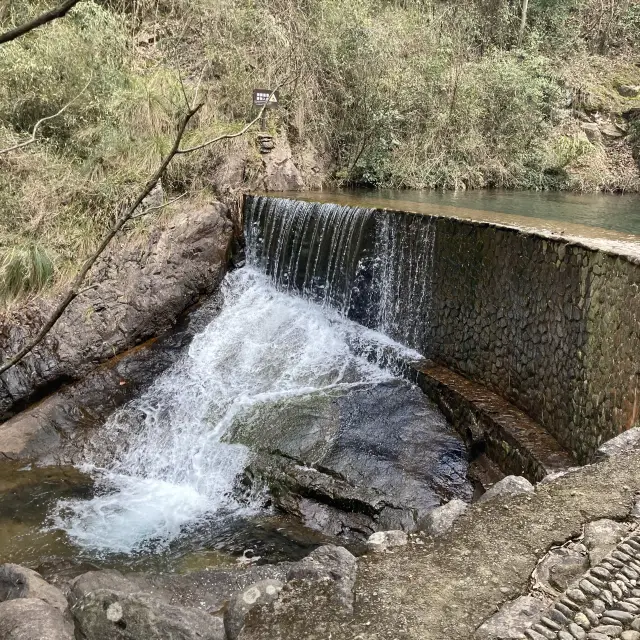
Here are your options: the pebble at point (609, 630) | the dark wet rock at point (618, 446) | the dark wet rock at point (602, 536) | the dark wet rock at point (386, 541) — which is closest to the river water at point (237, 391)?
the dark wet rock at point (386, 541)

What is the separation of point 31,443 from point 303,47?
7.90 meters

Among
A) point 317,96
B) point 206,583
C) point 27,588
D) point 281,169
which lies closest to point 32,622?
point 27,588

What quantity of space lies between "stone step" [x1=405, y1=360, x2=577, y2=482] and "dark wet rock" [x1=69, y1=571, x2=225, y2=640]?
235 cm

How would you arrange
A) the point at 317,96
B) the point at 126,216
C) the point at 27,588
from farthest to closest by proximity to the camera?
the point at 317,96 < the point at 27,588 < the point at 126,216

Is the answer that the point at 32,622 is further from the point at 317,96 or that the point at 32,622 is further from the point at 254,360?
the point at 317,96

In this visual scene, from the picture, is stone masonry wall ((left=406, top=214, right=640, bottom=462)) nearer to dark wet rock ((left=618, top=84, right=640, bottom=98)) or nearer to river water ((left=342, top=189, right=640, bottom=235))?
river water ((left=342, top=189, right=640, bottom=235))

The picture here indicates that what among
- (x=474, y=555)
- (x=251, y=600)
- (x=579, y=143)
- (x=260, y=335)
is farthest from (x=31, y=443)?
(x=579, y=143)

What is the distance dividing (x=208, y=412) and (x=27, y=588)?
261 centimetres

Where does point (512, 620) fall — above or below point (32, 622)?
above

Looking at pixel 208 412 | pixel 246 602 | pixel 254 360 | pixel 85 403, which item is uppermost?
pixel 246 602

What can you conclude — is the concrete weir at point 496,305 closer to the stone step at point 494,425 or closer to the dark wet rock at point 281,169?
the stone step at point 494,425

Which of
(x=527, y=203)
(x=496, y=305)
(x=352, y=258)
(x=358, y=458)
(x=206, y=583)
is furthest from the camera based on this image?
(x=527, y=203)

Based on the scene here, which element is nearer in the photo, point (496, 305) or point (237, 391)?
point (496, 305)

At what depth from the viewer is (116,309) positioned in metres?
6.57
